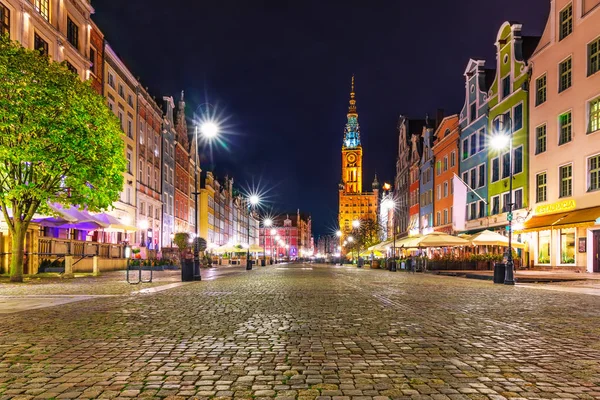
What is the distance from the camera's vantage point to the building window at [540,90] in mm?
37125

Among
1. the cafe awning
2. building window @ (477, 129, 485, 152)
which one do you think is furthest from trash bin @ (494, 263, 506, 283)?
building window @ (477, 129, 485, 152)

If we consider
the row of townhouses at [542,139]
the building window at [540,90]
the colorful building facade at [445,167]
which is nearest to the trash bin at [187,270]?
the row of townhouses at [542,139]

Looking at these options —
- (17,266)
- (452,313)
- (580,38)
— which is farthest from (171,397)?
(580,38)

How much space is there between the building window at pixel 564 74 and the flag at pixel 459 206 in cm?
1772

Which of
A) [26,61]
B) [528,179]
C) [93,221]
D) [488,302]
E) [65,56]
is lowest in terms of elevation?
[488,302]

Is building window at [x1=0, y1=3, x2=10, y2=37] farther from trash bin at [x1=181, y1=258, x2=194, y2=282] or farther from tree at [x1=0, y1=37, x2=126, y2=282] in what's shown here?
trash bin at [x1=181, y1=258, x2=194, y2=282]

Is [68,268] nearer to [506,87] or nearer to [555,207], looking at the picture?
[555,207]

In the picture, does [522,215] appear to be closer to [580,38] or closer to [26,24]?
[580,38]

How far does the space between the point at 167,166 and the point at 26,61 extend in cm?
4242

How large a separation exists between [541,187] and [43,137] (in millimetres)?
30643

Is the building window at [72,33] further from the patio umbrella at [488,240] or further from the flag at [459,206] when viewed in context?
the flag at [459,206]

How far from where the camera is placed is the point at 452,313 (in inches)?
449

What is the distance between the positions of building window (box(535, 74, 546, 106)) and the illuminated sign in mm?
7107

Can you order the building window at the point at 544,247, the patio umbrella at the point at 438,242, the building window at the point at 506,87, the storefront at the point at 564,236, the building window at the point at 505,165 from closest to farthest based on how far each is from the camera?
1. the storefront at the point at 564,236
2. the patio umbrella at the point at 438,242
3. the building window at the point at 544,247
4. the building window at the point at 505,165
5. the building window at the point at 506,87
